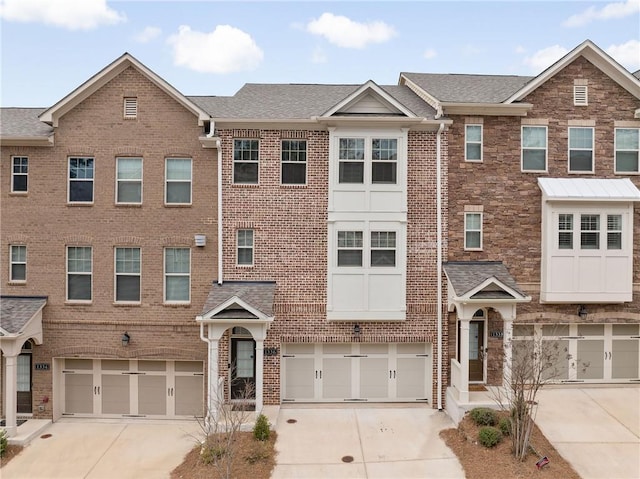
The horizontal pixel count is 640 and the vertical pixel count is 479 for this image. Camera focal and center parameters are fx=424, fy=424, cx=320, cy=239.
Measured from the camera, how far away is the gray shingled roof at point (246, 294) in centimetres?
1201

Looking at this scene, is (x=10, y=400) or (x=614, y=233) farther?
(x=614, y=233)

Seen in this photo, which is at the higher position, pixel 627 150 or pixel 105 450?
pixel 627 150

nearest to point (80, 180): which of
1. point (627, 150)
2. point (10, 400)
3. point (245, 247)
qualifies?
point (245, 247)

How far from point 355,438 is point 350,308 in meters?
3.61

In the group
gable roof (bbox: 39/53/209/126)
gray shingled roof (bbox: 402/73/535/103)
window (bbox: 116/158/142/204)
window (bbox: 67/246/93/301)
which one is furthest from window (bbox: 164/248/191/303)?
gray shingled roof (bbox: 402/73/535/103)

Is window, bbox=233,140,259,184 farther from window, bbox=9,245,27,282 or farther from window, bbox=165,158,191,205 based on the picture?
window, bbox=9,245,27,282

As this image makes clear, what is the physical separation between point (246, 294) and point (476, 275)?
22.6ft

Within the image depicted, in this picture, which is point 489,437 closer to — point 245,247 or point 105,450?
point 245,247

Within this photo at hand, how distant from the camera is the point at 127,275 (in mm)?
13375

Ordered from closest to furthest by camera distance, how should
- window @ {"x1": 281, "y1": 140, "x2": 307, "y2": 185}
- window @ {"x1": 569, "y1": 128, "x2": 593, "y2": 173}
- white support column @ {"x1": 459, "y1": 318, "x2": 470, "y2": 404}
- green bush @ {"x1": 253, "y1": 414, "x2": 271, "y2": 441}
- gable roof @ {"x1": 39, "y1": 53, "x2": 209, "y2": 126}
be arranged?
green bush @ {"x1": 253, "y1": 414, "x2": 271, "y2": 441} → white support column @ {"x1": 459, "y1": 318, "x2": 470, "y2": 404} → gable roof @ {"x1": 39, "y1": 53, "x2": 209, "y2": 126} → window @ {"x1": 281, "y1": 140, "x2": 307, "y2": 185} → window @ {"x1": 569, "y1": 128, "x2": 593, "y2": 173}

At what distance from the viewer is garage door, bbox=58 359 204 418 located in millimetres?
13555

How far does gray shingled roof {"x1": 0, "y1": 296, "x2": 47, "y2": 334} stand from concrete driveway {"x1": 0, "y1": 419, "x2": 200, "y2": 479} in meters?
3.27

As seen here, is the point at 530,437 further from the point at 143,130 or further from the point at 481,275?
the point at 143,130

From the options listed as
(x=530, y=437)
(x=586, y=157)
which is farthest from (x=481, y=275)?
(x=586, y=157)
